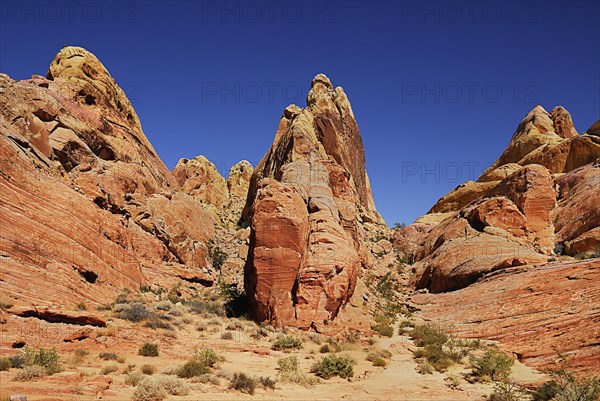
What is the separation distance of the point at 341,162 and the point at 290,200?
89.5 feet

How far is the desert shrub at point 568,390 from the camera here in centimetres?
1014

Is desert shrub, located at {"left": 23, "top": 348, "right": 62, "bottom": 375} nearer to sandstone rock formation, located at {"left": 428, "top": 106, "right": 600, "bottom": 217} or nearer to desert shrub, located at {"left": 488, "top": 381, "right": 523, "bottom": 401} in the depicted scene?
desert shrub, located at {"left": 488, "top": 381, "right": 523, "bottom": 401}

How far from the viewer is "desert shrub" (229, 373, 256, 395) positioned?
11.2m

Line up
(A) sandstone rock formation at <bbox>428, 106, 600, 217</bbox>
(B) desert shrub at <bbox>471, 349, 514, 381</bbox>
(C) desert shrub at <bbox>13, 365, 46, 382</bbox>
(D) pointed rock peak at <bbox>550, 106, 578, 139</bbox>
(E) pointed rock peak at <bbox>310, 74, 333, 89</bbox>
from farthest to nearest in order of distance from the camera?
(D) pointed rock peak at <bbox>550, 106, 578, 139</bbox> < (E) pointed rock peak at <bbox>310, 74, 333, 89</bbox> < (A) sandstone rock formation at <bbox>428, 106, 600, 217</bbox> < (B) desert shrub at <bbox>471, 349, 514, 381</bbox> < (C) desert shrub at <bbox>13, 365, 46, 382</bbox>

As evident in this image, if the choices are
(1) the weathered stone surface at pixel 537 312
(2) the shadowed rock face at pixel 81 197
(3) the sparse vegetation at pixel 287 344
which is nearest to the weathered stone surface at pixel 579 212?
(1) the weathered stone surface at pixel 537 312

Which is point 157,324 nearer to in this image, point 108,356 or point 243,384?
point 108,356

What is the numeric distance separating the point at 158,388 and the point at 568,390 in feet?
37.3

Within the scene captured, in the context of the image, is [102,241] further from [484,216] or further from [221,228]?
[484,216]

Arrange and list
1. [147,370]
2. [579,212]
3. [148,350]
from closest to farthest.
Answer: [147,370] < [148,350] < [579,212]

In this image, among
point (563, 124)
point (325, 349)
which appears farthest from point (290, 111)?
point (563, 124)

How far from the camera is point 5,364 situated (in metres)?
10.0

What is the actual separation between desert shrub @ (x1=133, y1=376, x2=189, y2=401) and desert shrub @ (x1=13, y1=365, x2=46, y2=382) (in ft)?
8.15

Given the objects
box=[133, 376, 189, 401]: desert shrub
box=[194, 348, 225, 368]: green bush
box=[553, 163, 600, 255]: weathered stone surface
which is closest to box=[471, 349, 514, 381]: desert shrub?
box=[194, 348, 225, 368]: green bush

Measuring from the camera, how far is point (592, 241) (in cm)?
2473
